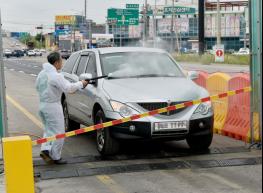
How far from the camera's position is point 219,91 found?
9.95 metres

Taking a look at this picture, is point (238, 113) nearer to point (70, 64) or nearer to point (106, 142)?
point (106, 142)

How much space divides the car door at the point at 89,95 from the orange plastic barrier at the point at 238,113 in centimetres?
253

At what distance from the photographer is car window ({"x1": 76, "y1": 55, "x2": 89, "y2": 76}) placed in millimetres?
9219

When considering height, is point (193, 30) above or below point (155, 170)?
above

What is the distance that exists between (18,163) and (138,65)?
4006 mm

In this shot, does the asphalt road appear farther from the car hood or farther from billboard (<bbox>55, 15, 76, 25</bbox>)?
billboard (<bbox>55, 15, 76, 25</bbox>)

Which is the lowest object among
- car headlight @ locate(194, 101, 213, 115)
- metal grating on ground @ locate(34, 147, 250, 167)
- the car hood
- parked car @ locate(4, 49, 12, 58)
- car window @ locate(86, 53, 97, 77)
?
metal grating on ground @ locate(34, 147, 250, 167)

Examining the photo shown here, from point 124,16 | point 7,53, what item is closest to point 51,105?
point 124,16

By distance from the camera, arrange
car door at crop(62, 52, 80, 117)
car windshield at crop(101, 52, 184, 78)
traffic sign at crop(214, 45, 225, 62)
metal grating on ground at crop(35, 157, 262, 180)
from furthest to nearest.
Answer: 1. traffic sign at crop(214, 45, 225, 62)
2. car door at crop(62, 52, 80, 117)
3. car windshield at crop(101, 52, 184, 78)
4. metal grating on ground at crop(35, 157, 262, 180)

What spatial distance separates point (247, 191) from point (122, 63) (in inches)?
136

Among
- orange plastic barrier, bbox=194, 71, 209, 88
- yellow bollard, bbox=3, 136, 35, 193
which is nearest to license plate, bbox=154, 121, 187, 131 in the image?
yellow bollard, bbox=3, 136, 35, 193

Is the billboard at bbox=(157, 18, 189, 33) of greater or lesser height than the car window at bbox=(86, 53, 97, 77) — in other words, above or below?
above

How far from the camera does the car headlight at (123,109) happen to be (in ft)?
24.1

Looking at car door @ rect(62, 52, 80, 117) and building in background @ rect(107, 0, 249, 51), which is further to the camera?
building in background @ rect(107, 0, 249, 51)
